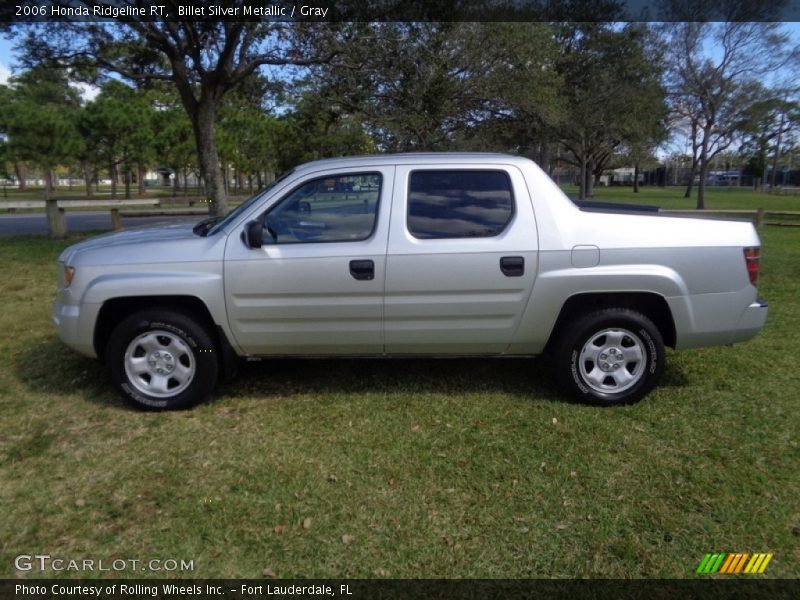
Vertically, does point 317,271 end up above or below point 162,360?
above

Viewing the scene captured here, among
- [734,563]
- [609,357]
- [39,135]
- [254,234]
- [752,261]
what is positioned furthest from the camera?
[39,135]

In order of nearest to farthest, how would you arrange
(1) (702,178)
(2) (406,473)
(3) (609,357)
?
(2) (406,473)
(3) (609,357)
(1) (702,178)

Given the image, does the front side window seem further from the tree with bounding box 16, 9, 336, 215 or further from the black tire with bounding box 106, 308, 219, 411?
the tree with bounding box 16, 9, 336, 215

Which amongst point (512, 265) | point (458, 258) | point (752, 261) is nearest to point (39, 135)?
point (458, 258)

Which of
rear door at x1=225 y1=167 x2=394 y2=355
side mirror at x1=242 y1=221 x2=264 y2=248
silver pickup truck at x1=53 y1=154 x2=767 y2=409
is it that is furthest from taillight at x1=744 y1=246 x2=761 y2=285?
side mirror at x1=242 y1=221 x2=264 y2=248

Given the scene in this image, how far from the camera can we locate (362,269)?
3889 millimetres

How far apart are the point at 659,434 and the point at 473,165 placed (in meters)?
2.22

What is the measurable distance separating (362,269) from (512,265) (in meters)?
1.03

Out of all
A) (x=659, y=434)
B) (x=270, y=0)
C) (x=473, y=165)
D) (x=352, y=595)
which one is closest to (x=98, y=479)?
(x=352, y=595)

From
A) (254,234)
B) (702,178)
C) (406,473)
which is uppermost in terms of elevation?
(702,178)

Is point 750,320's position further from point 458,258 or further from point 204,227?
point 204,227

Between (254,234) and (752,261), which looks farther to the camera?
(752,261)

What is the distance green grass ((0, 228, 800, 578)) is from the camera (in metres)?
2.73

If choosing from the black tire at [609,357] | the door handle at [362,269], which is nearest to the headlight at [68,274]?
the door handle at [362,269]
